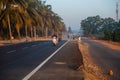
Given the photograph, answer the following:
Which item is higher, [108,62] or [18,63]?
[18,63]

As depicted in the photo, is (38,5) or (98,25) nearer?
(38,5)

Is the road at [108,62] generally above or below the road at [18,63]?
below

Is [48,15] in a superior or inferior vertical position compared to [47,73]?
superior

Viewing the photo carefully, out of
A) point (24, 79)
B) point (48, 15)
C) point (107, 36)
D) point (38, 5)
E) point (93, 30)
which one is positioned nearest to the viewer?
point (24, 79)

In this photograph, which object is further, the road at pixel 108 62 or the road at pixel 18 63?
the road at pixel 108 62

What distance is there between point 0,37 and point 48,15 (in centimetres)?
3409

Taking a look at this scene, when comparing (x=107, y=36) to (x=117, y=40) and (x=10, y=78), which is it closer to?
(x=117, y=40)

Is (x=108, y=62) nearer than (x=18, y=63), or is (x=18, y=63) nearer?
(x=18, y=63)

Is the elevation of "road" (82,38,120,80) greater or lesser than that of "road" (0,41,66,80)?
lesser

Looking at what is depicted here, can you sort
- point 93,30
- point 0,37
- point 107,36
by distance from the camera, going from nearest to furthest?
1. point 0,37
2. point 107,36
3. point 93,30

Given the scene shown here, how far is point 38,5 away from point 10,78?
84558 mm

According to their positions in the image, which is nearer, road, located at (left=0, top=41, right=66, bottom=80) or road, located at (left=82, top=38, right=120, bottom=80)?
road, located at (left=0, top=41, right=66, bottom=80)

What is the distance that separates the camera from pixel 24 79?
42.7 feet

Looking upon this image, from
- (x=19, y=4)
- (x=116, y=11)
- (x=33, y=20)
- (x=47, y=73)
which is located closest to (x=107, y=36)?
(x=116, y=11)
